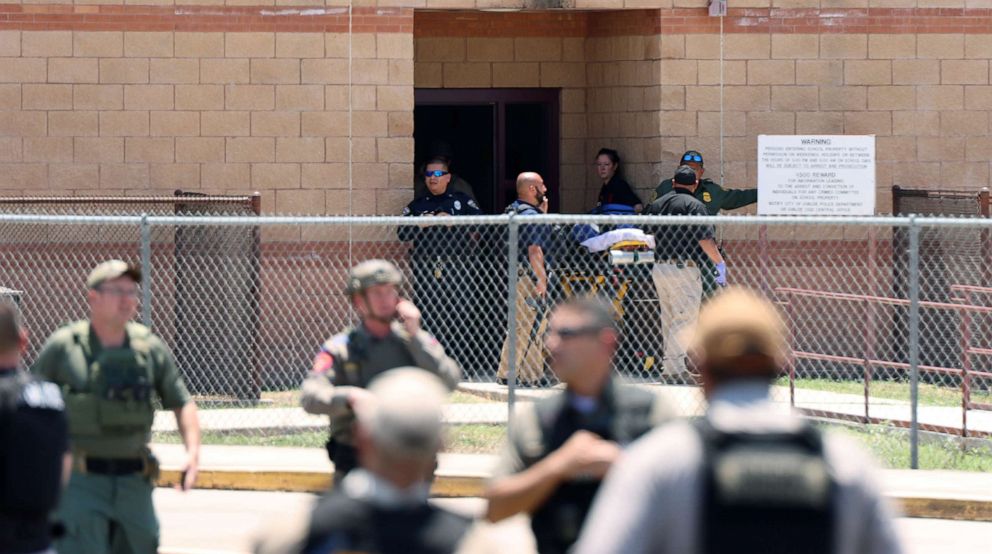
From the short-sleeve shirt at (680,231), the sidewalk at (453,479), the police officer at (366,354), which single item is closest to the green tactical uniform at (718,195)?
the short-sleeve shirt at (680,231)

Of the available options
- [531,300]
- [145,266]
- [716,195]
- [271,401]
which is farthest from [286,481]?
[716,195]

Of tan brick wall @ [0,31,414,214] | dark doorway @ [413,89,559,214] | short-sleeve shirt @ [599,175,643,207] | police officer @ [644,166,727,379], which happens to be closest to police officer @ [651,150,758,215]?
short-sleeve shirt @ [599,175,643,207]

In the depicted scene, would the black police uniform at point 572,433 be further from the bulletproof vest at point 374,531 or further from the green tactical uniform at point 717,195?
the green tactical uniform at point 717,195

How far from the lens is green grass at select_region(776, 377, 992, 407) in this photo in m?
15.0

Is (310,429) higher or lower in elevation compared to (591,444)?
lower

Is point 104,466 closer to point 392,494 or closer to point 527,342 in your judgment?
point 392,494

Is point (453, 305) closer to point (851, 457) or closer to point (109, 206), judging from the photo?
point (109, 206)

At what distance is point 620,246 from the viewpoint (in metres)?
14.6

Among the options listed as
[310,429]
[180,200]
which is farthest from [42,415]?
[180,200]

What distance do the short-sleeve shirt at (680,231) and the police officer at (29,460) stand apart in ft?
31.5

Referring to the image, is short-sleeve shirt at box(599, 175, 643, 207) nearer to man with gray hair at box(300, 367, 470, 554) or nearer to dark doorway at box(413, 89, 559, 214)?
dark doorway at box(413, 89, 559, 214)

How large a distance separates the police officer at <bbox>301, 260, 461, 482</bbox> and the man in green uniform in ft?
1.88

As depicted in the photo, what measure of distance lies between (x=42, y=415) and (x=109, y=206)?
34.3 ft

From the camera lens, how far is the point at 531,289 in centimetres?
1473
